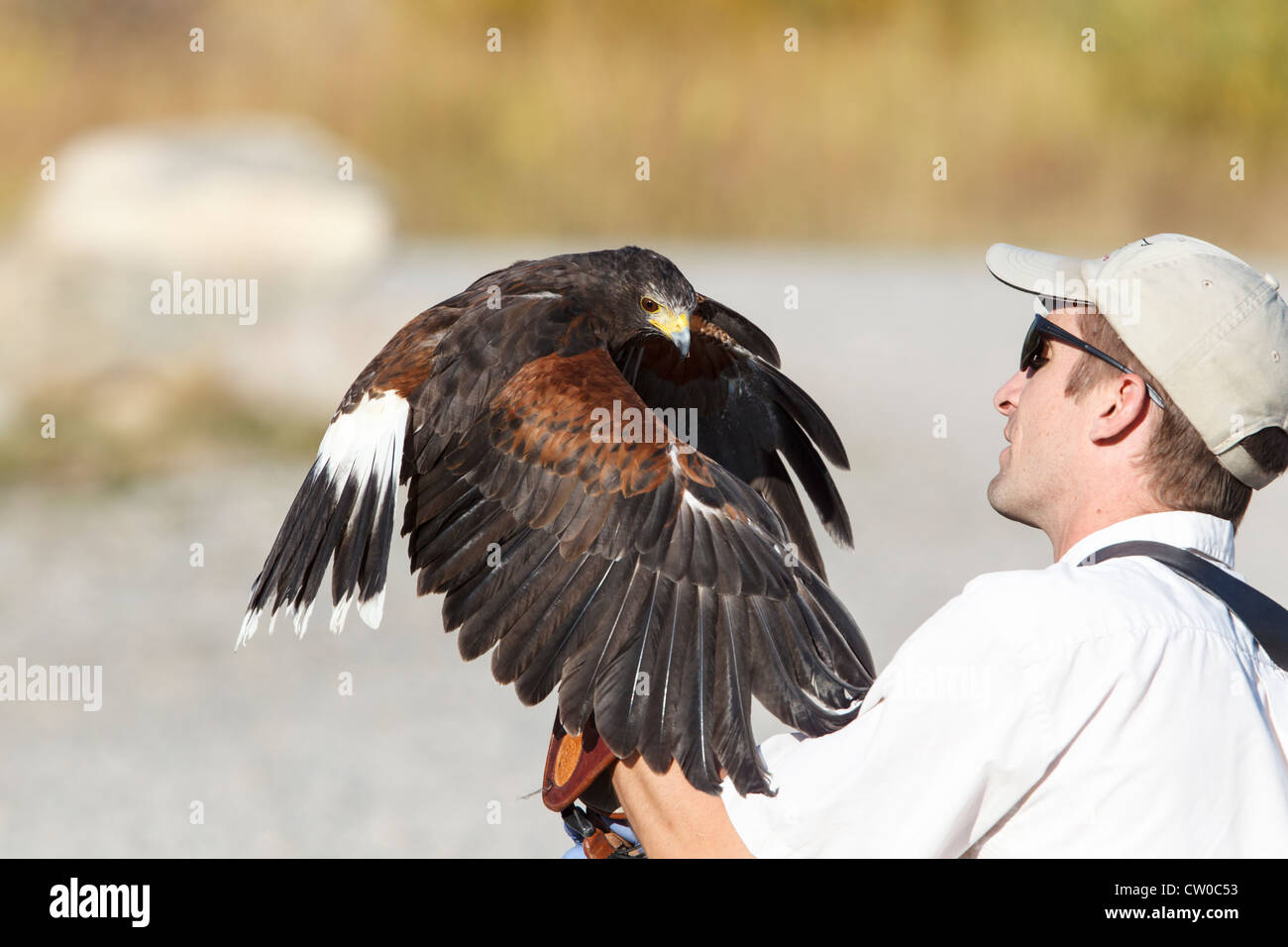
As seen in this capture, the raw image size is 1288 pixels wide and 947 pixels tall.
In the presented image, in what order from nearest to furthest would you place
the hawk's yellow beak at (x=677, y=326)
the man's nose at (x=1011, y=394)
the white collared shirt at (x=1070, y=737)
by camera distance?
the white collared shirt at (x=1070, y=737), the man's nose at (x=1011, y=394), the hawk's yellow beak at (x=677, y=326)

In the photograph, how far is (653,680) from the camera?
6.56 ft

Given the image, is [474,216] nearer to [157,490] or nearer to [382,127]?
[382,127]

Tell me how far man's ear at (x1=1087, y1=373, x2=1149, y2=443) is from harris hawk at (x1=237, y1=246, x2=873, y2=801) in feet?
1.64

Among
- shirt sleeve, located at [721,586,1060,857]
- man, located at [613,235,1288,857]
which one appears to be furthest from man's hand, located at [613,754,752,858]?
shirt sleeve, located at [721,586,1060,857]

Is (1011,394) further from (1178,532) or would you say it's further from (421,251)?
(421,251)

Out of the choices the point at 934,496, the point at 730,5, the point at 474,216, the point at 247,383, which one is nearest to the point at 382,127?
the point at 474,216

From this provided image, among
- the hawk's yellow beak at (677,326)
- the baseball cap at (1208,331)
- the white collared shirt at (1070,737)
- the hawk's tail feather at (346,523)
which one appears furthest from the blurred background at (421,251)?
the baseball cap at (1208,331)

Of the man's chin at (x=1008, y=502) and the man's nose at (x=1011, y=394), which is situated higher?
the man's nose at (x=1011, y=394)

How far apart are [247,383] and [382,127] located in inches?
221

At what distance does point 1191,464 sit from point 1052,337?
0.28m

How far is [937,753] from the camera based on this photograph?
5.29ft

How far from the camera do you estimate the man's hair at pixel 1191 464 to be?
1846mm

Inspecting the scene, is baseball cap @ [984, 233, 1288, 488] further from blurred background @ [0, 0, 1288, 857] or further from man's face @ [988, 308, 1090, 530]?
→ blurred background @ [0, 0, 1288, 857]

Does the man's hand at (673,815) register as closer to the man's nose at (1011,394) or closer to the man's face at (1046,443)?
the man's face at (1046,443)
